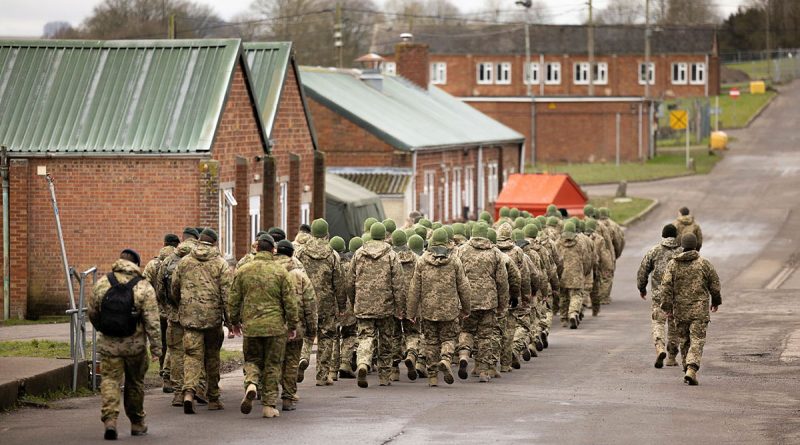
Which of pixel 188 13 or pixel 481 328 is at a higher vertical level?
pixel 188 13

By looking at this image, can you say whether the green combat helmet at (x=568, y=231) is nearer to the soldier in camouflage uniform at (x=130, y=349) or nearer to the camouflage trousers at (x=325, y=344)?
the camouflage trousers at (x=325, y=344)

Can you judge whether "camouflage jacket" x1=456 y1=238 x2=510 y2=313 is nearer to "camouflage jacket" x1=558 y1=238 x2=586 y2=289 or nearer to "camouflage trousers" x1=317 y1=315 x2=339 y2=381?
"camouflage trousers" x1=317 y1=315 x2=339 y2=381

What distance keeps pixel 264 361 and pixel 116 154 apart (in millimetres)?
13058

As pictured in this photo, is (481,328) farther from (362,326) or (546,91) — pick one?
(546,91)

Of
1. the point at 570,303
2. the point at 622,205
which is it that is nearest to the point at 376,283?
the point at 570,303

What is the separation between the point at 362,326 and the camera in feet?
61.6

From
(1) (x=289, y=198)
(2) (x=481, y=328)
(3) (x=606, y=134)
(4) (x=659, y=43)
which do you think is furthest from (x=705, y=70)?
(2) (x=481, y=328)

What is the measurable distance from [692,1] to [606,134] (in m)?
71.8

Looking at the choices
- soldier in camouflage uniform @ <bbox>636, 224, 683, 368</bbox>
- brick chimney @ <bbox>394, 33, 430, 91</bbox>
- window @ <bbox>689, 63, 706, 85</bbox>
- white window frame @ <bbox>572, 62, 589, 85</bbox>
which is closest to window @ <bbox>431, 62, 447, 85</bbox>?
white window frame @ <bbox>572, 62, 589, 85</bbox>

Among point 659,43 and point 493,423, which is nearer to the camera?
point 493,423

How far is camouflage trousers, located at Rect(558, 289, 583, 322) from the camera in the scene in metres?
27.8

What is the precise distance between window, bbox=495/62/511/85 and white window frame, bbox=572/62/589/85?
14.8ft

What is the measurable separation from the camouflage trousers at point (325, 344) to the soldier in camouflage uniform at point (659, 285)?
4.30 metres

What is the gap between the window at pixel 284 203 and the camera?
33906 mm
